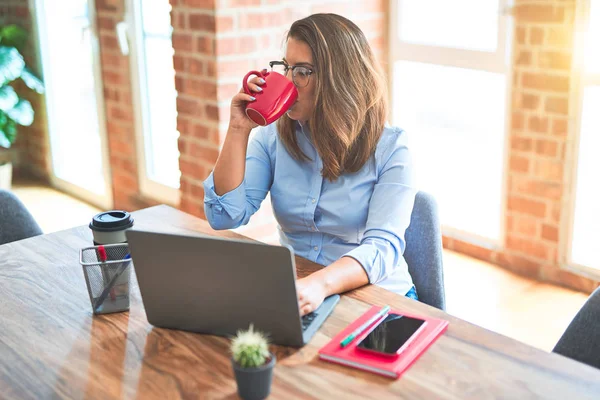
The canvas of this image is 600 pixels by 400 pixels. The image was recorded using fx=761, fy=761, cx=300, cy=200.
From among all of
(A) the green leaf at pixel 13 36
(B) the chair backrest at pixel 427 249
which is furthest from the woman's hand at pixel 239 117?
(A) the green leaf at pixel 13 36

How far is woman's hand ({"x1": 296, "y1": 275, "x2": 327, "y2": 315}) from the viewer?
147 centimetres

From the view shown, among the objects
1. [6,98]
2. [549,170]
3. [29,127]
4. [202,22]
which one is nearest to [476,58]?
[549,170]

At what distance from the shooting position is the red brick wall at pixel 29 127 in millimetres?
4441

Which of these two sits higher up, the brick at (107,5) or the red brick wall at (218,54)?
the brick at (107,5)

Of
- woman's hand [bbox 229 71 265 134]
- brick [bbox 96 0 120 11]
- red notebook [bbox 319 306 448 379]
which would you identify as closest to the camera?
red notebook [bbox 319 306 448 379]

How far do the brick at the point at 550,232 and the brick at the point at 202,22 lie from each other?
1.49 meters

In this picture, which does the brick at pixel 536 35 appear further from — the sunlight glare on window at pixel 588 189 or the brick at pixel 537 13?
the sunlight glare on window at pixel 588 189

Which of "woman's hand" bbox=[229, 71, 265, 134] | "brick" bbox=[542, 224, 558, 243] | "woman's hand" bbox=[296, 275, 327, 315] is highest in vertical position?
"woman's hand" bbox=[229, 71, 265, 134]

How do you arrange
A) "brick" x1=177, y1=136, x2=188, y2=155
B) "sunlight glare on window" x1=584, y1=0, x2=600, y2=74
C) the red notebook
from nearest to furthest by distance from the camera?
1. the red notebook
2. "sunlight glare on window" x1=584, y1=0, x2=600, y2=74
3. "brick" x1=177, y1=136, x2=188, y2=155

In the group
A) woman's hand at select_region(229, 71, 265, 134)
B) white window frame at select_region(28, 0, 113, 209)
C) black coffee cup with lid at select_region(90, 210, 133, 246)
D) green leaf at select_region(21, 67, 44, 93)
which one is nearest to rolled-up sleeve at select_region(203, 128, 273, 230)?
woman's hand at select_region(229, 71, 265, 134)

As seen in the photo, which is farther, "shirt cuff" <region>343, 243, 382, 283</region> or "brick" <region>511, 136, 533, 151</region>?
"brick" <region>511, 136, 533, 151</region>

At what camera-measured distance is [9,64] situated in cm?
411

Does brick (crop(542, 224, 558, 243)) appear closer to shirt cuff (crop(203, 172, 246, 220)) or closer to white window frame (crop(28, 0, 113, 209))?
shirt cuff (crop(203, 172, 246, 220))

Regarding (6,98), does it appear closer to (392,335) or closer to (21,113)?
(21,113)
